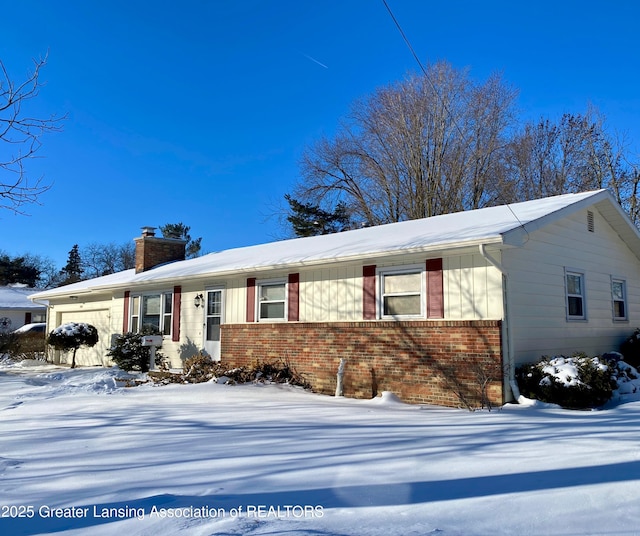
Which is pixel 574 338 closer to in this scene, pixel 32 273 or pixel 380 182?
pixel 380 182

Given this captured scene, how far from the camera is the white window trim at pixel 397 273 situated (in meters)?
10.6

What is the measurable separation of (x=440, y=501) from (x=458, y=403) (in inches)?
236

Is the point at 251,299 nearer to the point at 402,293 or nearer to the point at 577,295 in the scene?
the point at 402,293

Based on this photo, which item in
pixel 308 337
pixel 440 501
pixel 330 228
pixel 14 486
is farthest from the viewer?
pixel 330 228

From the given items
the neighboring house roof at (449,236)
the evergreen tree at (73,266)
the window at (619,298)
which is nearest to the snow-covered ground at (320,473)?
the neighboring house roof at (449,236)

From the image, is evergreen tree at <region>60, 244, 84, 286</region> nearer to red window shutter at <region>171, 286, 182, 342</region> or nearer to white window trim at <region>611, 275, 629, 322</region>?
red window shutter at <region>171, 286, 182, 342</region>

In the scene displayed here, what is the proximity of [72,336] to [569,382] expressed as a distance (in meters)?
16.0

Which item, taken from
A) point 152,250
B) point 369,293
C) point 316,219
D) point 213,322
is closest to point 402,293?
point 369,293

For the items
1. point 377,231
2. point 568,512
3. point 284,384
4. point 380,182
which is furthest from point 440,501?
point 380,182

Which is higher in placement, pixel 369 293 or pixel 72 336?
pixel 369 293

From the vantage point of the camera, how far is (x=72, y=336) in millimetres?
18578

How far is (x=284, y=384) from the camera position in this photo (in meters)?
12.1

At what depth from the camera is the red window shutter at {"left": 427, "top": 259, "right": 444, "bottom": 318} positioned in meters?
10.3

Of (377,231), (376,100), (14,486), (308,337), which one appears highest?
(376,100)
